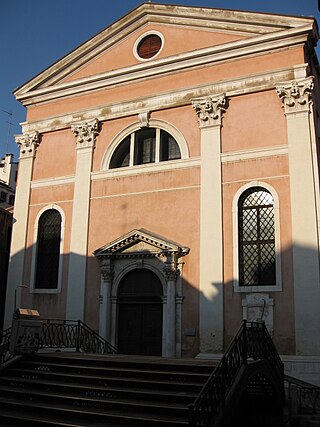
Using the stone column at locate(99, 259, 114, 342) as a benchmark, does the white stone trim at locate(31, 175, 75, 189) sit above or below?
above

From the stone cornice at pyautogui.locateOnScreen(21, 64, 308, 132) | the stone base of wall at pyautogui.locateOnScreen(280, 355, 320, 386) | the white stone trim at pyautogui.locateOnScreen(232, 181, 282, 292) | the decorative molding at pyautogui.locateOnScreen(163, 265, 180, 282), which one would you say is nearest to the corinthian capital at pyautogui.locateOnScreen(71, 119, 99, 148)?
the stone cornice at pyautogui.locateOnScreen(21, 64, 308, 132)

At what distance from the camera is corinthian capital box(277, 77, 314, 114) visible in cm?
1482

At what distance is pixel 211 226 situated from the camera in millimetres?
15297

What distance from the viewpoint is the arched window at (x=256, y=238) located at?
14492mm

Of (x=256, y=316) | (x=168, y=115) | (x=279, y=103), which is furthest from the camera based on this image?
(x=168, y=115)

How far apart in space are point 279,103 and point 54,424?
11.3 metres

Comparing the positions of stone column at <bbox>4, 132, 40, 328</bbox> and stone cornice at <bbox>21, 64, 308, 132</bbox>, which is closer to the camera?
stone cornice at <bbox>21, 64, 308, 132</bbox>

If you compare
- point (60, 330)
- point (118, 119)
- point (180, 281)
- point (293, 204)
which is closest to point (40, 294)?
point (60, 330)

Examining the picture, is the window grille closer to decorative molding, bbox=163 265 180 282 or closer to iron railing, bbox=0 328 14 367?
decorative molding, bbox=163 265 180 282

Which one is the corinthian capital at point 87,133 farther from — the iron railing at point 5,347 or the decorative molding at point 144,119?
the iron railing at point 5,347

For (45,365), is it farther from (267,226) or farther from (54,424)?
(267,226)

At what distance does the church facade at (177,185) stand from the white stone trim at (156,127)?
0.04 metres

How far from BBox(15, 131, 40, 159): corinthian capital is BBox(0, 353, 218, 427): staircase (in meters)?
10.0

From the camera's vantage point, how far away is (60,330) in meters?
16.1
